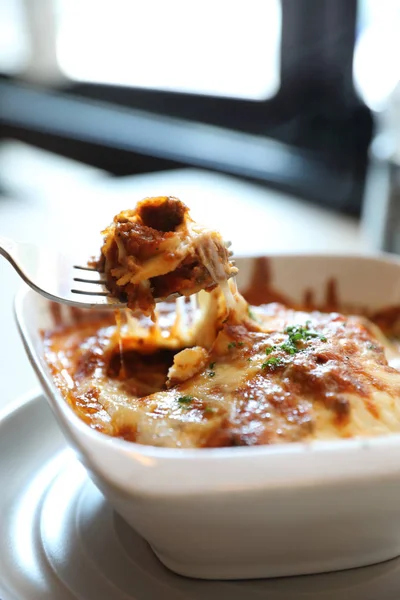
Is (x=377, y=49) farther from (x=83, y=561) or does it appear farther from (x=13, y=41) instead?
(x=13, y=41)

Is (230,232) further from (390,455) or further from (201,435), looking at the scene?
(390,455)

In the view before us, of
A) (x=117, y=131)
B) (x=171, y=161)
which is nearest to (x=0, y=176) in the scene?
(x=117, y=131)

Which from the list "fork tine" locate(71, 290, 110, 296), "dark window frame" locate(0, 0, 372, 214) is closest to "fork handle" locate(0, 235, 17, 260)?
"fork tine" locate(71, 290, 110, 296)

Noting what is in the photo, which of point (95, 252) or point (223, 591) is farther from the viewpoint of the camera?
point (95, 252)

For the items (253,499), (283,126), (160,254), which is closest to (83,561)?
(253,499)

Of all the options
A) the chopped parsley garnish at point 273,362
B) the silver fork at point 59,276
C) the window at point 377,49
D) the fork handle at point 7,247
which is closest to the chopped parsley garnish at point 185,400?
the chopped parsley garnish at point 273,362

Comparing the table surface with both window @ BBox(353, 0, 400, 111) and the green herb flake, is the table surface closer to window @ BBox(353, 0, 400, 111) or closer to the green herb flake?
window @ BBox(353, 0, 400, 111)
